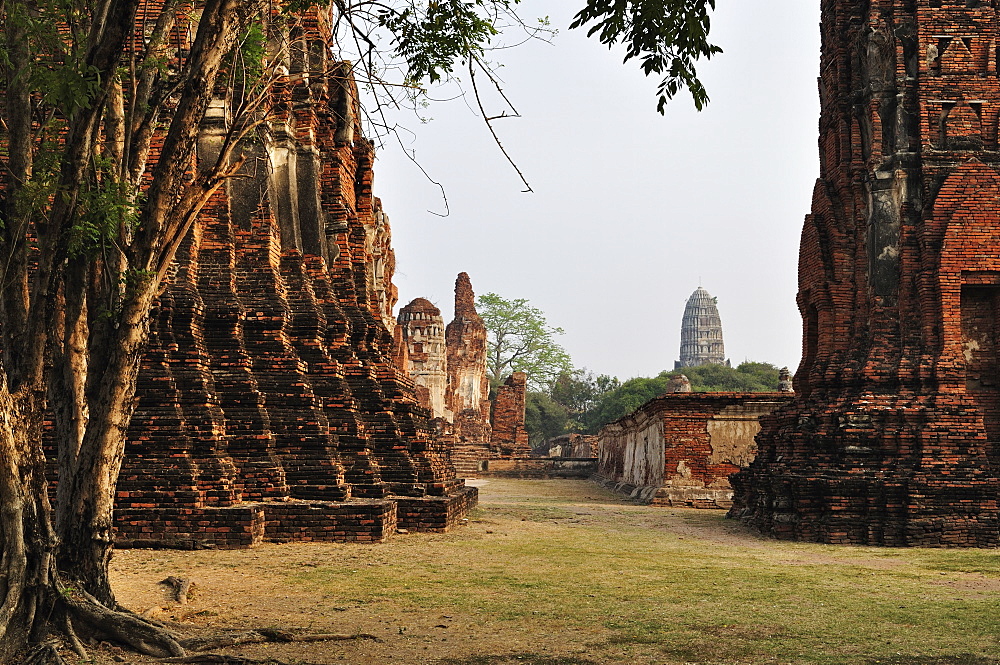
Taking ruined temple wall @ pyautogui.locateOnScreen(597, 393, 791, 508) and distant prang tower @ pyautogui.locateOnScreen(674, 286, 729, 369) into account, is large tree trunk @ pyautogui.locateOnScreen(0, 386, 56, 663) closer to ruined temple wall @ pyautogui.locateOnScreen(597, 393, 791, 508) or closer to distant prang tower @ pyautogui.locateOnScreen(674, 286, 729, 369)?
ruined temple wall @ pyautogui.locateOnScreen(597, 393, 791, 508)

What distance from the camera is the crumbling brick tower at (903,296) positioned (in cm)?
1070

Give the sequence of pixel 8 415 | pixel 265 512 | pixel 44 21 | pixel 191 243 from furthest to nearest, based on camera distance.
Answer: pixel 191 243 → pixel 265 512 → pixel 44 21 → pixel 8 415

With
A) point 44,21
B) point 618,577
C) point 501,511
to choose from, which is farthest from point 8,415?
point 501,511

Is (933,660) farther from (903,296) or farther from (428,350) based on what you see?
(428,350)

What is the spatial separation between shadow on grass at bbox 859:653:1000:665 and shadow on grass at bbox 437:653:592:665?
141 centimetres

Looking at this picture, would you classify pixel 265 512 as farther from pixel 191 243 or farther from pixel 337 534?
pixel 191 243

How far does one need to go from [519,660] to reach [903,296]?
8.46 m

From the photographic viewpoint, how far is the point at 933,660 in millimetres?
4938

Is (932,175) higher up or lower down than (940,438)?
higher up

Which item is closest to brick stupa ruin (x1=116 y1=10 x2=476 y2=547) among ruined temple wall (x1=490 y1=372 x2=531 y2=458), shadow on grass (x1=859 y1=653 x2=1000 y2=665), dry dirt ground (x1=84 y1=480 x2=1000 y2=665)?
dry dirt ground (x1=84 y1=480 x2=1000 y2=665)

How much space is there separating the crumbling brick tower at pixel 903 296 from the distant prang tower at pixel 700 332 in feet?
→ 366

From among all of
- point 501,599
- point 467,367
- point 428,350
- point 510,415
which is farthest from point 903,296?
point 467,367

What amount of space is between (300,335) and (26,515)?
6698 millimetres

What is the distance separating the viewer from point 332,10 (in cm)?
1482
